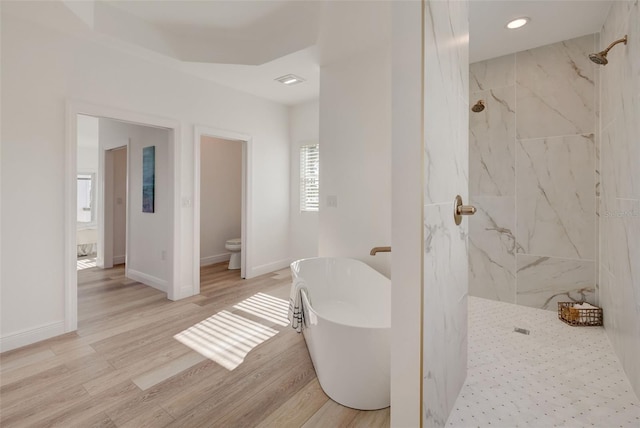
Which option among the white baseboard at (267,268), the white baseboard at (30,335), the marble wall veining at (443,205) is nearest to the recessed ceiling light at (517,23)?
the marble wall veining at (443,205)

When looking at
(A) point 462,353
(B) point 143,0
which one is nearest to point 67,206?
(B) point 143,0

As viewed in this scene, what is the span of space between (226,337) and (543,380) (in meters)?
2.25

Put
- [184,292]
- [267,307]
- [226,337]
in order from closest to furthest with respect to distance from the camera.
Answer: [226,337]
[267,307]
[184,292]

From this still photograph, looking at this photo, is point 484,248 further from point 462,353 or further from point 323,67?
point 323,67

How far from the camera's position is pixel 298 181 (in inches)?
187

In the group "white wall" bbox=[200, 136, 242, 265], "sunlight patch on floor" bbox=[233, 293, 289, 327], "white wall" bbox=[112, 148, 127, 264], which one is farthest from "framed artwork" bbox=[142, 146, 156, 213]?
"sunlight patch on floor" bbox=[233, 293, 289, 327]

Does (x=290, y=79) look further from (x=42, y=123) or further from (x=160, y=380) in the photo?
(x=160, y=380)

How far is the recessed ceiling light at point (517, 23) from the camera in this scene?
2355mm

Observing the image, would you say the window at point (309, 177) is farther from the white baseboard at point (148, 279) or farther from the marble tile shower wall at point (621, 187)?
the marble tile shower wall at point (621, 187)

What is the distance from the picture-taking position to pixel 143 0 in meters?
2.58

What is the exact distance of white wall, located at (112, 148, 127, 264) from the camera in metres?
5.16

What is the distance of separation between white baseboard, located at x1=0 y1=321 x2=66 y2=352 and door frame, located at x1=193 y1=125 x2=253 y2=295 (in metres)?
1.30

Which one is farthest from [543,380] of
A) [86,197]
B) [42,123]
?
[86,197]

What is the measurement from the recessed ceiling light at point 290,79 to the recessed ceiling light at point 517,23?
2.16 m
